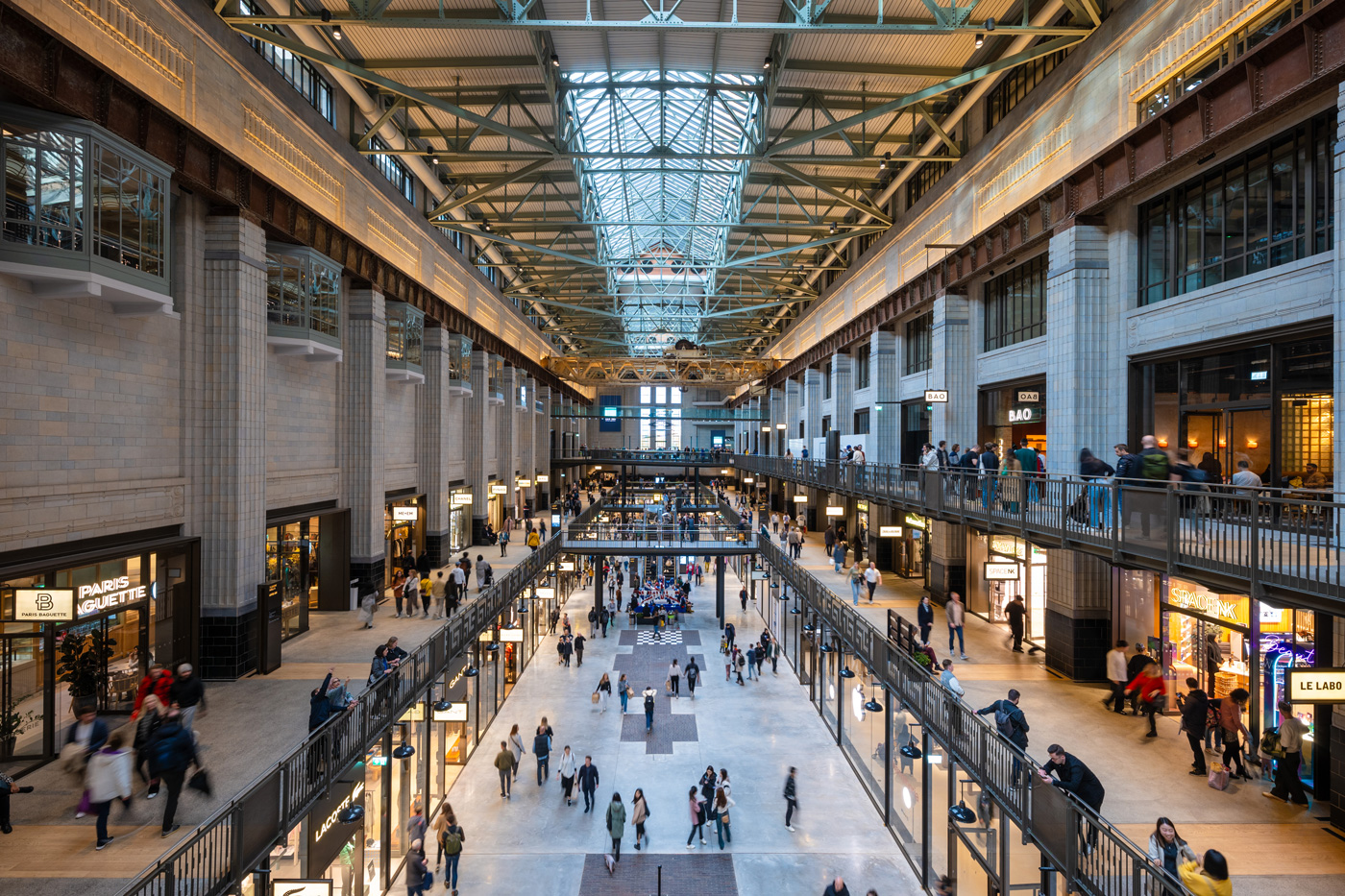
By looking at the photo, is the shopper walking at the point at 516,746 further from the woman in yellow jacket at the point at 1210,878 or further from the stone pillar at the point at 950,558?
the stone pillar at the point at 950,558

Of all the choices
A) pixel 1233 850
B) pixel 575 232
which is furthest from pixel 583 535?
pixel 1233 850

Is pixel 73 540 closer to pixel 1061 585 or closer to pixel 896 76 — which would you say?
pixel 1061 585

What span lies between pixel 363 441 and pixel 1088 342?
18.5 m

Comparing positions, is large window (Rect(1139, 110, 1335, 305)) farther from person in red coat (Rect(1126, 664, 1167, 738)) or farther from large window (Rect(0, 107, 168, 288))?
large window (Rect(0, 107, 168, 288))

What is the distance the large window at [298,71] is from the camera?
1559cm

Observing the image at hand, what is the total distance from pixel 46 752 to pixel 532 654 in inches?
685

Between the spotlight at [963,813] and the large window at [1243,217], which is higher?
the large window at [1243,217]

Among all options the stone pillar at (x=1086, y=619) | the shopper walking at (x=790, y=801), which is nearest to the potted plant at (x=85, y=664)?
the shopper walking at (x=790, y=801)

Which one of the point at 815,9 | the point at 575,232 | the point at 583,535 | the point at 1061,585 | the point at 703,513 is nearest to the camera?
the point at 815,9

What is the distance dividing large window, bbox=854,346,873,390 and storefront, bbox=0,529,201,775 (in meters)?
27.2

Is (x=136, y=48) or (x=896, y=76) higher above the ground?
(x=896, y=76)

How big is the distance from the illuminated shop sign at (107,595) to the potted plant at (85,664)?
382mm

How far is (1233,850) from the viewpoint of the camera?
8062mm

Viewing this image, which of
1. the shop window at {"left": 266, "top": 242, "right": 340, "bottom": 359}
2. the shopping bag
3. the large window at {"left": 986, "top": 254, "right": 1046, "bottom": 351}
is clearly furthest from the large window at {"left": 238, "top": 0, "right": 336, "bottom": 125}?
the shopping bag
